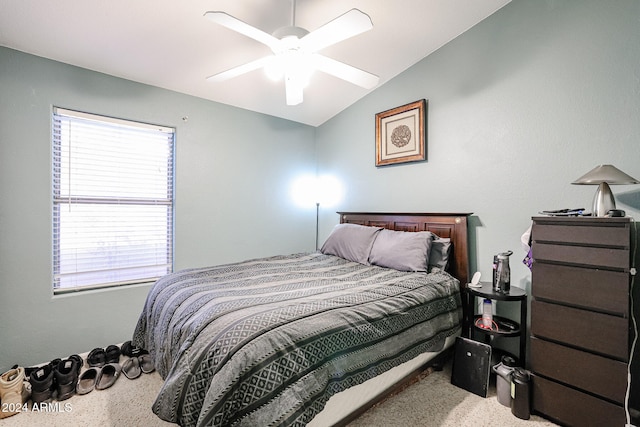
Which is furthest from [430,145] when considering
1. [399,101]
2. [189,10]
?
[189,10]

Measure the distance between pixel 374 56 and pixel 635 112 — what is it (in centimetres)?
191

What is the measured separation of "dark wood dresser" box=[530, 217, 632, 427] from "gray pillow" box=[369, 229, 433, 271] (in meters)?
0.78

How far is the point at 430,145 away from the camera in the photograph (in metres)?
2.82

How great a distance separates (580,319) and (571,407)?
50cm

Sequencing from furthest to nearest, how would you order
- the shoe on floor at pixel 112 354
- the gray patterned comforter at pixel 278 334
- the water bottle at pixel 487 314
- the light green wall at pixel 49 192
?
the shoe on floor at pixel 112 354, the light green wall at pixel 49 192, the water bottle at pixel 487 314, the gray patterned comforter at pixel 278 334

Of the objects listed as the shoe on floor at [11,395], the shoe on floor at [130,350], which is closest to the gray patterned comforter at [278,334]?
the shoe on floor at [130,350]

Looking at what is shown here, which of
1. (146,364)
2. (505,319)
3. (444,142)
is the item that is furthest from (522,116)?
(146,364)

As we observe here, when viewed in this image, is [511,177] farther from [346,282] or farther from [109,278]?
[109,278]

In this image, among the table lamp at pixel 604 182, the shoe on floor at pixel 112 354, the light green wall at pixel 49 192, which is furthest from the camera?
the shoe on floor at pixel 112 354

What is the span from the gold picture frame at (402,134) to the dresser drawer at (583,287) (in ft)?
4.91

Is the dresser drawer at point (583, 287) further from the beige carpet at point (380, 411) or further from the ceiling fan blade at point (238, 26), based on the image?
the ceiling fan blade at point (238, 26)

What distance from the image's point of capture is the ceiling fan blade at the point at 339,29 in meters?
1.43

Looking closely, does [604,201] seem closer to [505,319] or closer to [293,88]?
[505,319]

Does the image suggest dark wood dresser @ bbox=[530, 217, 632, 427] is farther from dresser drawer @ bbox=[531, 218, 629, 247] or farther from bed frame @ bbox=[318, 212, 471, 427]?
bed frame @ bbox=[318, 212, 471, 427]
